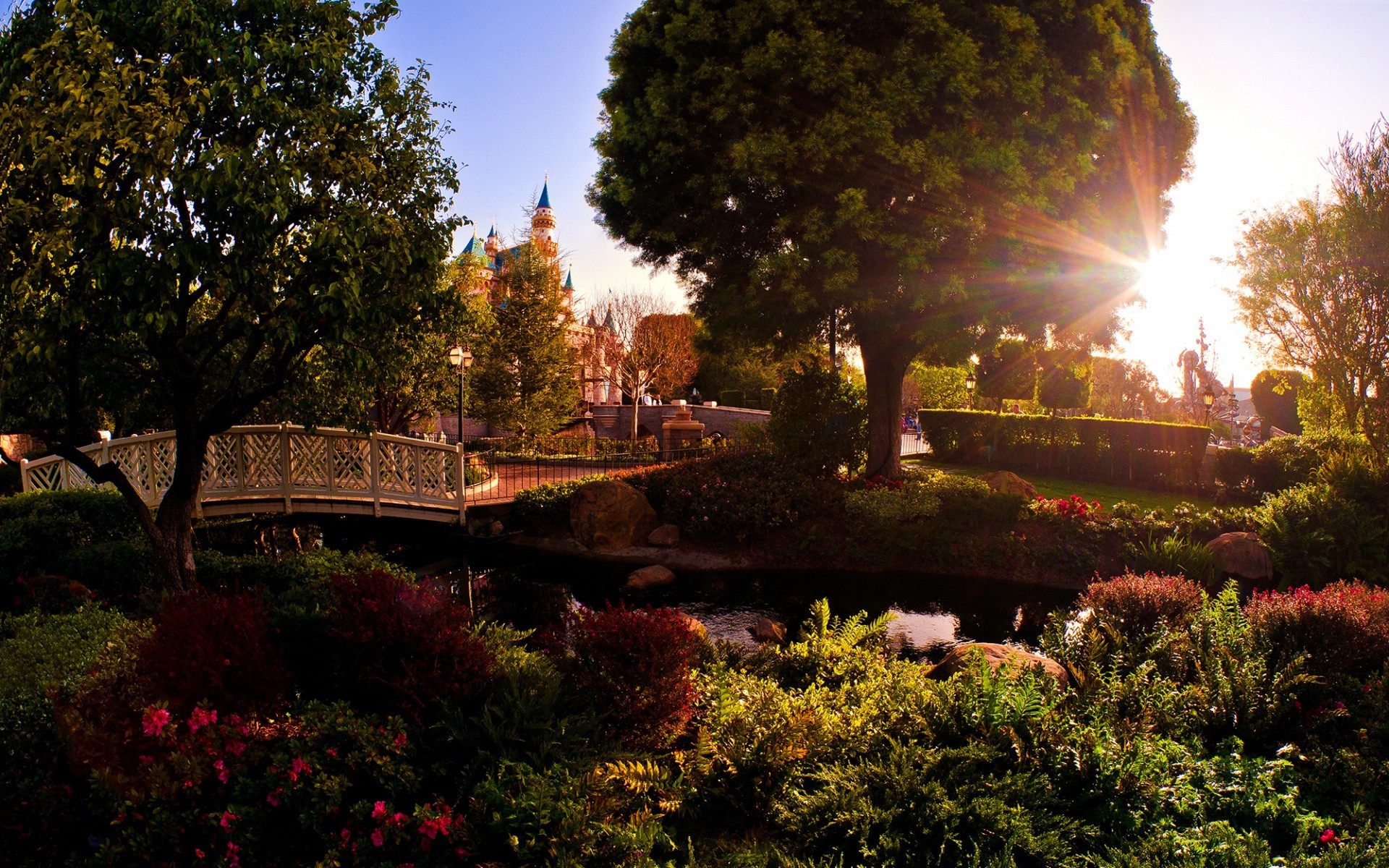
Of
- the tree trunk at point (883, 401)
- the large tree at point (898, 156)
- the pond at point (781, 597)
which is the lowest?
the pond at point (781, 597)

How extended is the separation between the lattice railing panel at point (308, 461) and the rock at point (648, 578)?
5.75 m

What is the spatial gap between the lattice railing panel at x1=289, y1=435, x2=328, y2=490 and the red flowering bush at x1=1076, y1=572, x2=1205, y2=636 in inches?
473

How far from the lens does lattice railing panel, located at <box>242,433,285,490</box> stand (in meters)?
12.9

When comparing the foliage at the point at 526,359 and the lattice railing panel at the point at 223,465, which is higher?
the foliage at the point at 526,359

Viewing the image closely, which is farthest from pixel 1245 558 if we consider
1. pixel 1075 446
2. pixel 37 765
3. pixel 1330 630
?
pixel 37 765

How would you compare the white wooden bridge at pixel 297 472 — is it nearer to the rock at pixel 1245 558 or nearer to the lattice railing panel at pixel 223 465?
the lattice railing panel at pixel 223 465

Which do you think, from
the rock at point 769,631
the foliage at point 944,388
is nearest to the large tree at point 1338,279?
the rock at point 769,631

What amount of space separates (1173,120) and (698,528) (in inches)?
483

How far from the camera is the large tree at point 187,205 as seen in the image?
5.85 meters

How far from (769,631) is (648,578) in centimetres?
334

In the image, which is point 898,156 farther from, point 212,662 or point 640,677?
point 212,662

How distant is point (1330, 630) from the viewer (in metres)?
5.96

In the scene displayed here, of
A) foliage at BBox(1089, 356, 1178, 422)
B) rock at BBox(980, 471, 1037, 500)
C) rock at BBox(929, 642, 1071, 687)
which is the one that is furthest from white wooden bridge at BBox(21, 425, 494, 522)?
foliage at BBox(1089, 356, 1178, 422)

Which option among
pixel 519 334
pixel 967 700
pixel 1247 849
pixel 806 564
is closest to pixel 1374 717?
pixel 1247 849
